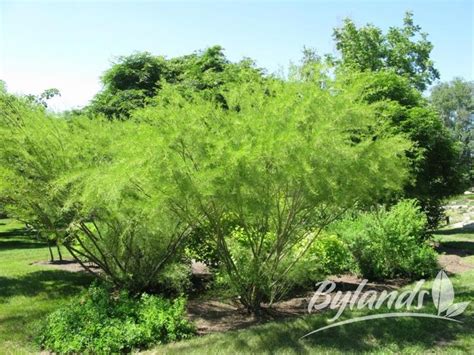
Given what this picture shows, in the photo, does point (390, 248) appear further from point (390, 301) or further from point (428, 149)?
point (428, 149)

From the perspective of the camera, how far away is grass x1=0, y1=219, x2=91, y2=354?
21.3 ft

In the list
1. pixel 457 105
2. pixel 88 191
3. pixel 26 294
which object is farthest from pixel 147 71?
pixel 457 105

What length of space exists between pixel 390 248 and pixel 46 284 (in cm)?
730

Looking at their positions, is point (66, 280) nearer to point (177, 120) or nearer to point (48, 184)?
point (48, 184)

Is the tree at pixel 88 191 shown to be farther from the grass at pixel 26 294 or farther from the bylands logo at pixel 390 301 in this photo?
the bylands logo at pixel 390 301

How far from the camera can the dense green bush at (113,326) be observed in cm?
586

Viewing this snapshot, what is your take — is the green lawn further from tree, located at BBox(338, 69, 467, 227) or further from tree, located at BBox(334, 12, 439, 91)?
tree, located at BBox(334, 12, 439, 91)

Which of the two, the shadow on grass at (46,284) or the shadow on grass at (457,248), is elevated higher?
the shadow on grass at (46,284)

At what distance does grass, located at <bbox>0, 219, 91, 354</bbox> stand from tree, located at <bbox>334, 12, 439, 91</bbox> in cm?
2082

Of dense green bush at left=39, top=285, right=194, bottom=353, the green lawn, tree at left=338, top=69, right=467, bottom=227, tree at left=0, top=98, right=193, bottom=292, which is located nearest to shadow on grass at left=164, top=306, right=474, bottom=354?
the green lawn

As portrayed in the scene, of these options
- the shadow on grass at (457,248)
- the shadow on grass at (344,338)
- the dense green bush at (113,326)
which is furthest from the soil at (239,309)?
the shadow on grass at (457,248)

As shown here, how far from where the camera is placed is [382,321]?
630 centimetres

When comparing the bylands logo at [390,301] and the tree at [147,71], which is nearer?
the bylands logo at [390,301]

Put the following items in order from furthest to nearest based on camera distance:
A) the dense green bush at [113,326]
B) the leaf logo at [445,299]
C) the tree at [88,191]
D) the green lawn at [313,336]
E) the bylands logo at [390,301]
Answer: the tree at [88,191] → the leaf logo at [445,299] → the bylands logo at [390,301] → the dense green bush at [113,326] → the green lawn at [313,336]
